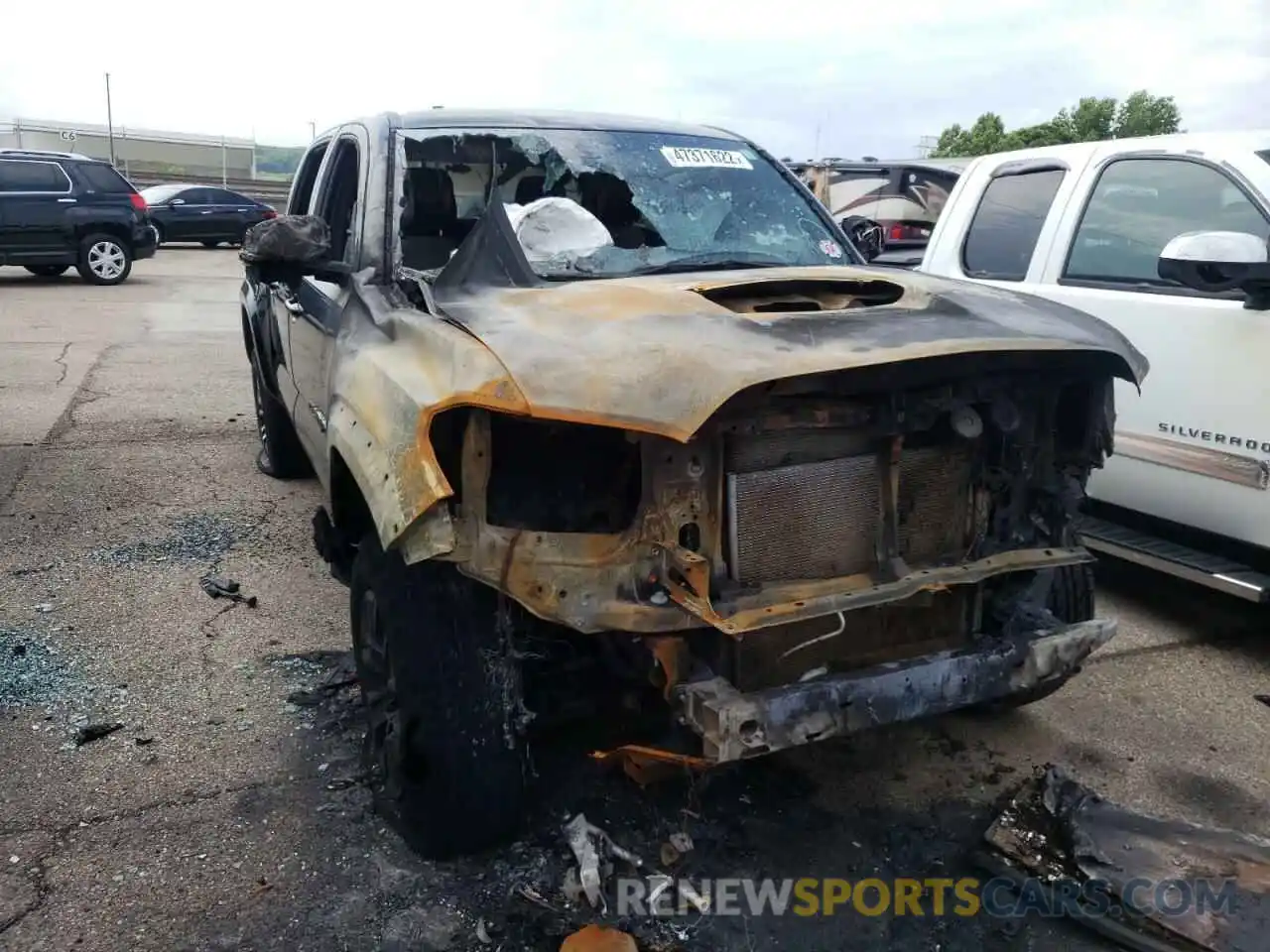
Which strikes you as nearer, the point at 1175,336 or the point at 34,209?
the point at 1175,336

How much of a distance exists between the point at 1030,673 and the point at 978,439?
24.1 inches

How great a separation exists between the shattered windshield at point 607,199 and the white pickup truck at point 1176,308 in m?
1.37

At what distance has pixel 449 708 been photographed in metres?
2.55

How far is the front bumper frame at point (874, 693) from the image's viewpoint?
7.54ft

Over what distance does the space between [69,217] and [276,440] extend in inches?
446

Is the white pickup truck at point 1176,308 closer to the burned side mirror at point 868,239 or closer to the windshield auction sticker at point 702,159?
the burned side mirror at point 868,239

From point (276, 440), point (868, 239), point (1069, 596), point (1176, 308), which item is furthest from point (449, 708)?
point (276, 440)

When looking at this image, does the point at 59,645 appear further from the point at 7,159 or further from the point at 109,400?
the point at 7,159

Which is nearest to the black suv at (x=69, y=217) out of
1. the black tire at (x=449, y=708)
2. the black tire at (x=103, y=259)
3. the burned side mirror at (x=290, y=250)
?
the black tire at (x=103, y=259)

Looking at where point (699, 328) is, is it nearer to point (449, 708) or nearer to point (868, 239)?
point (449, 708)

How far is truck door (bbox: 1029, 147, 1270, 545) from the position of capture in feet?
12.8

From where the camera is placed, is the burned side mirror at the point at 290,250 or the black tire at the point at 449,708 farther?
the burned side mirror at the point at 290,250

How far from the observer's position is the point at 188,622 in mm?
4172

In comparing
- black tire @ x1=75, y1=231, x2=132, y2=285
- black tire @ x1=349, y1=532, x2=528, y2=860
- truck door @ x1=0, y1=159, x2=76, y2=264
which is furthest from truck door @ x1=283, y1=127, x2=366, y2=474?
black tire @ x1=75, y1=231, x2=132, y2=285
